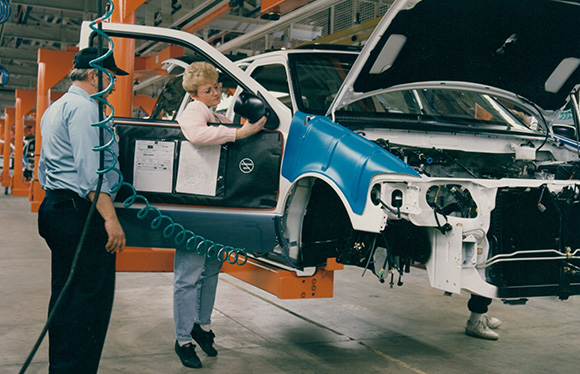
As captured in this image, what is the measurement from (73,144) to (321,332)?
105 inches

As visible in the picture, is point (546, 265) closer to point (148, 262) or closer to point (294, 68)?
point (294, 68)

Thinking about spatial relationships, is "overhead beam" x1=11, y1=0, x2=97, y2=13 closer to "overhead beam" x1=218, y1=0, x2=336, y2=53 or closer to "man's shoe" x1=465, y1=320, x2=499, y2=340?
"overhead beam" x1=218, y1=0, x2=336, y2=53

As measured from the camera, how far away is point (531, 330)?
523 centimetres

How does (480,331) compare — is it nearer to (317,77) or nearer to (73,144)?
(317,77)

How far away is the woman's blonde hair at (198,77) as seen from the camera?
3930 mm

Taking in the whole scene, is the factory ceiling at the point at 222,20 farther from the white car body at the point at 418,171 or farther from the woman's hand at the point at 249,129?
the woman's hand at the point at 249,129

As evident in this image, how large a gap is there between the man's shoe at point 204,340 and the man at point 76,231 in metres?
1.13

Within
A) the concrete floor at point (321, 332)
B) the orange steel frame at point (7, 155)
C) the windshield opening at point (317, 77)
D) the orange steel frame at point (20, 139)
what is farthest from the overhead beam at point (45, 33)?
the windshield opening at point (317, 77)

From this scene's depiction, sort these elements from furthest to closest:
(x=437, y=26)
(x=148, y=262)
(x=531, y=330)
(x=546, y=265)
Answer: (x=531, y=330)
(x=148, y=262)
(x=437, y=26)
(x=546, y=265)

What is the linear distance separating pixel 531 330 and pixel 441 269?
2.63 m

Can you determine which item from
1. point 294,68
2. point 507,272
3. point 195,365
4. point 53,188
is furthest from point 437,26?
point 195,365

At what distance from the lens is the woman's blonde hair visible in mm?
→ 3930

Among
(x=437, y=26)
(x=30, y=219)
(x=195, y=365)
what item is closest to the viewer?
(x=437, y=26)

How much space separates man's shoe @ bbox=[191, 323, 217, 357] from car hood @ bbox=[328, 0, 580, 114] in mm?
1723
